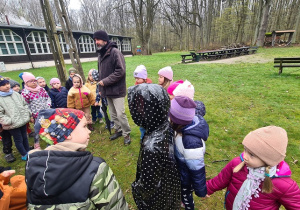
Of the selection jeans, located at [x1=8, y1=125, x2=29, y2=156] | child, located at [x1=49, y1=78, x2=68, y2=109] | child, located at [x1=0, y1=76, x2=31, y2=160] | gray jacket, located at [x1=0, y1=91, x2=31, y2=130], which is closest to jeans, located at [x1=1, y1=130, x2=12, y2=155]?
child, located at [x1=0, y1=76, x2=31, y2=160]

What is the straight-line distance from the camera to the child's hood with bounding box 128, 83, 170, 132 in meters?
1.35

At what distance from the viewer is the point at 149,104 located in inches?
53.1

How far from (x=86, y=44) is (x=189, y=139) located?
92.9 ft

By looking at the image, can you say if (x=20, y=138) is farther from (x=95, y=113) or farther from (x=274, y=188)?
(x=274, y=188)

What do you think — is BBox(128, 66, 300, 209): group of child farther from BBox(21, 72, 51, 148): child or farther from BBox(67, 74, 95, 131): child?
BBox(21, 72, 51, 148): child

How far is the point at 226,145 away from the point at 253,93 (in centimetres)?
360

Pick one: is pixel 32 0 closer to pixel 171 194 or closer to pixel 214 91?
pixel 214 91

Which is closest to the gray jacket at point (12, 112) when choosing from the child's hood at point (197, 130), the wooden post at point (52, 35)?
the child's hood at point (197, 130)

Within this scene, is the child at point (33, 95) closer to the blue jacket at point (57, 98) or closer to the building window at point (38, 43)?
the blue jacket at point (57, 98)

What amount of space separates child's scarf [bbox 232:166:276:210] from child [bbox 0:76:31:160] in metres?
3.70

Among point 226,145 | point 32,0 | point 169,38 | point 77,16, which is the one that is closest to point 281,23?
point 169,38

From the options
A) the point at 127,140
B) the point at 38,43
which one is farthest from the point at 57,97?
the point at 38,43

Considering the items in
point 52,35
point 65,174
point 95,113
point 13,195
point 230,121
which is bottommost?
point 230,121

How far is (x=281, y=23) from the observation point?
3148 centimetres
